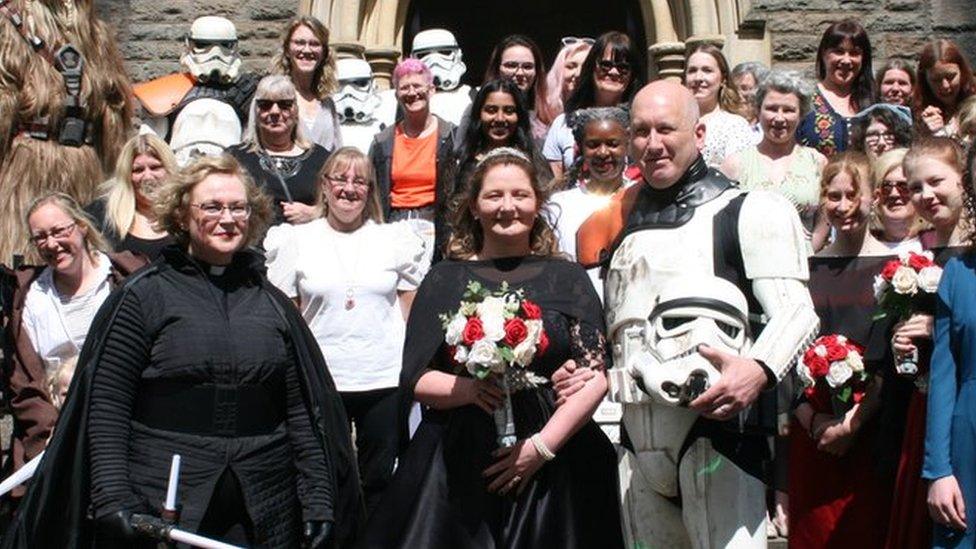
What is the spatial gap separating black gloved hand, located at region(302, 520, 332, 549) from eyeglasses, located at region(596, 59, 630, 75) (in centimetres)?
343

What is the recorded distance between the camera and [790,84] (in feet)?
26.7

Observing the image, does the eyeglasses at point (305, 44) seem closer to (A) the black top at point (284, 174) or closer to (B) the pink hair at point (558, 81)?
(A) the black top at point (284, 174)

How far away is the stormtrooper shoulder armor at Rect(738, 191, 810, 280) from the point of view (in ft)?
16.9

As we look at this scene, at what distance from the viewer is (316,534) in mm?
5633

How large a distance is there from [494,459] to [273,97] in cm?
312

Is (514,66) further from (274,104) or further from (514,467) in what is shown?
(514,467)

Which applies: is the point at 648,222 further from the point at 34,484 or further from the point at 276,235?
the point at 276,235

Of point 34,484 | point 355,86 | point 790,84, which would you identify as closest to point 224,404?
point 34,484

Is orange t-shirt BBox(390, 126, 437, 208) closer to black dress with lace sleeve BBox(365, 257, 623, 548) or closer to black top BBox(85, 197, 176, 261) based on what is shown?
black top BBox(85, 197, 176, 261)

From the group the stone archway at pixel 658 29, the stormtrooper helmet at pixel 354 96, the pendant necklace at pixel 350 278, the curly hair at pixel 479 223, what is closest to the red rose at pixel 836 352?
the curly hair at pixel 479 223

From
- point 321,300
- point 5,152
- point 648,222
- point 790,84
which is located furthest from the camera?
point 5,152

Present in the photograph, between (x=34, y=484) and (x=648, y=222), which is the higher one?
(x=648, y=222)

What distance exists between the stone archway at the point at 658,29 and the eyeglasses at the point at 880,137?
155 inches

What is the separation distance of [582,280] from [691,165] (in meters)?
0.60
